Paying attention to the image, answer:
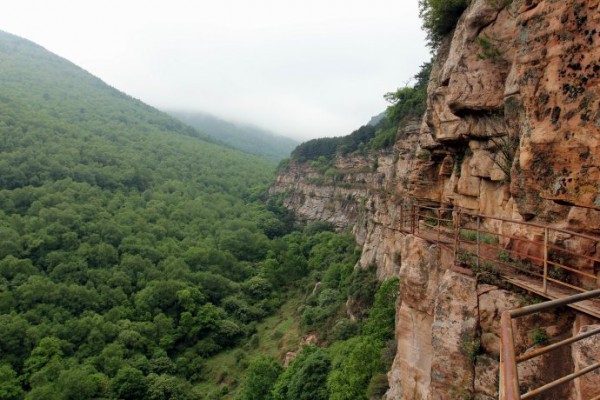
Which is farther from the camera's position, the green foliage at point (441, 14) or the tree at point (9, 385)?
the tree at point (9, 385)

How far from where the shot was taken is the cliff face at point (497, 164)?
6.51m

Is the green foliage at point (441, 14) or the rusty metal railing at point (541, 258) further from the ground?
the green foliage at point (441, 14)

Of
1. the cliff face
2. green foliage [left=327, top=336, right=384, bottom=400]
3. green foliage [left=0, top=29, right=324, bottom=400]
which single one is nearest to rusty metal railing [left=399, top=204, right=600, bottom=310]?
the cliff face

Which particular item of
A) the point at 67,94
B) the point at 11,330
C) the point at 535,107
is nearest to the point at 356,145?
the point at 11,330

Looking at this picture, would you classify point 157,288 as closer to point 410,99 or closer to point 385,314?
point 385,314

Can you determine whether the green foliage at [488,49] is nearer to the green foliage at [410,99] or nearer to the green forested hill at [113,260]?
the green foliage at [410,99]

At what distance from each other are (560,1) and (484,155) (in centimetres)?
596

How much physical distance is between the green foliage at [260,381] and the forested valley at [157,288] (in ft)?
0.33

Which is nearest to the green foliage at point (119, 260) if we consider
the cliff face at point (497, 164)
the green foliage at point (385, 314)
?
the green foliage at point (385, 314)

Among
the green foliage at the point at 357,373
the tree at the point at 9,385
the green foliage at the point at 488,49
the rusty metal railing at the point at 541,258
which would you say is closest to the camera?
the rusty metal railing at the point at 541,258

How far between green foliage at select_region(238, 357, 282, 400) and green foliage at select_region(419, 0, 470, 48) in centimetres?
2502

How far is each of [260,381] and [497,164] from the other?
23.6 metres

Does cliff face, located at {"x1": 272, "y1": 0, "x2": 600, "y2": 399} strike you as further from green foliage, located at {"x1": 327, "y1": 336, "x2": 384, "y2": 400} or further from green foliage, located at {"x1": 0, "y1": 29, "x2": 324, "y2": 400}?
green foliage, located at {"x1": 0, "y1": 29, "x2": 324, "y2": 400}

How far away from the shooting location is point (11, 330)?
35.7 metres
